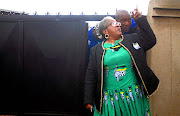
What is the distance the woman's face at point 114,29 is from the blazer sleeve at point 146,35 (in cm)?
26

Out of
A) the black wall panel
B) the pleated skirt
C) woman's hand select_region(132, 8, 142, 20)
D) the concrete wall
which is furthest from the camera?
the black wall panel

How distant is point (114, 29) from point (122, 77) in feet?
2.02

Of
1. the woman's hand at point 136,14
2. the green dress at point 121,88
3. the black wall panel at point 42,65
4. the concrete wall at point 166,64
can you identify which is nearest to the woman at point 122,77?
the green dress at point 121,88

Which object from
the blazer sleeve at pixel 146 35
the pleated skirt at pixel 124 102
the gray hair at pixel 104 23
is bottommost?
the pleated skirt at pixel 124 102

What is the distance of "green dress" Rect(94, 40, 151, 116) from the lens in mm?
1846

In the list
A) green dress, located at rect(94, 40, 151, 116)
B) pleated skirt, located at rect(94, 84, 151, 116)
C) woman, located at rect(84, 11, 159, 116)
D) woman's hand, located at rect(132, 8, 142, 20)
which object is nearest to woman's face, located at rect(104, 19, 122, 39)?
woman, located at rect(84, 11, 159, 116)

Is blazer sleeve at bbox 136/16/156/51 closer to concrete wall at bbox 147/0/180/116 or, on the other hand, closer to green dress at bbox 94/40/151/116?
green dress at bbox 94/40/151/116

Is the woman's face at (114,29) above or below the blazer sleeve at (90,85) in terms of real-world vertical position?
above

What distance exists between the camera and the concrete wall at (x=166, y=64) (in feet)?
7.89

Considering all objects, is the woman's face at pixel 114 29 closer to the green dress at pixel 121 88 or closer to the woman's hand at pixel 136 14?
the green dress at pixel 121 88

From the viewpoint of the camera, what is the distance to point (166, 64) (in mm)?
2418

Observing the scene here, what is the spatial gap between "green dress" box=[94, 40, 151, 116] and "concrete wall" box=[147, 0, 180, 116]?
61cm

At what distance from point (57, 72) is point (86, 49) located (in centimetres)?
64

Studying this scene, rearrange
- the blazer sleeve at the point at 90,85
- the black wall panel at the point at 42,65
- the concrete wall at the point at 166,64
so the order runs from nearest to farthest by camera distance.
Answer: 1. the blazer sleeve at the point at 90,85
2. the concrete wall at the point at 166,64
3. the black wall panel at the point at 42,65
